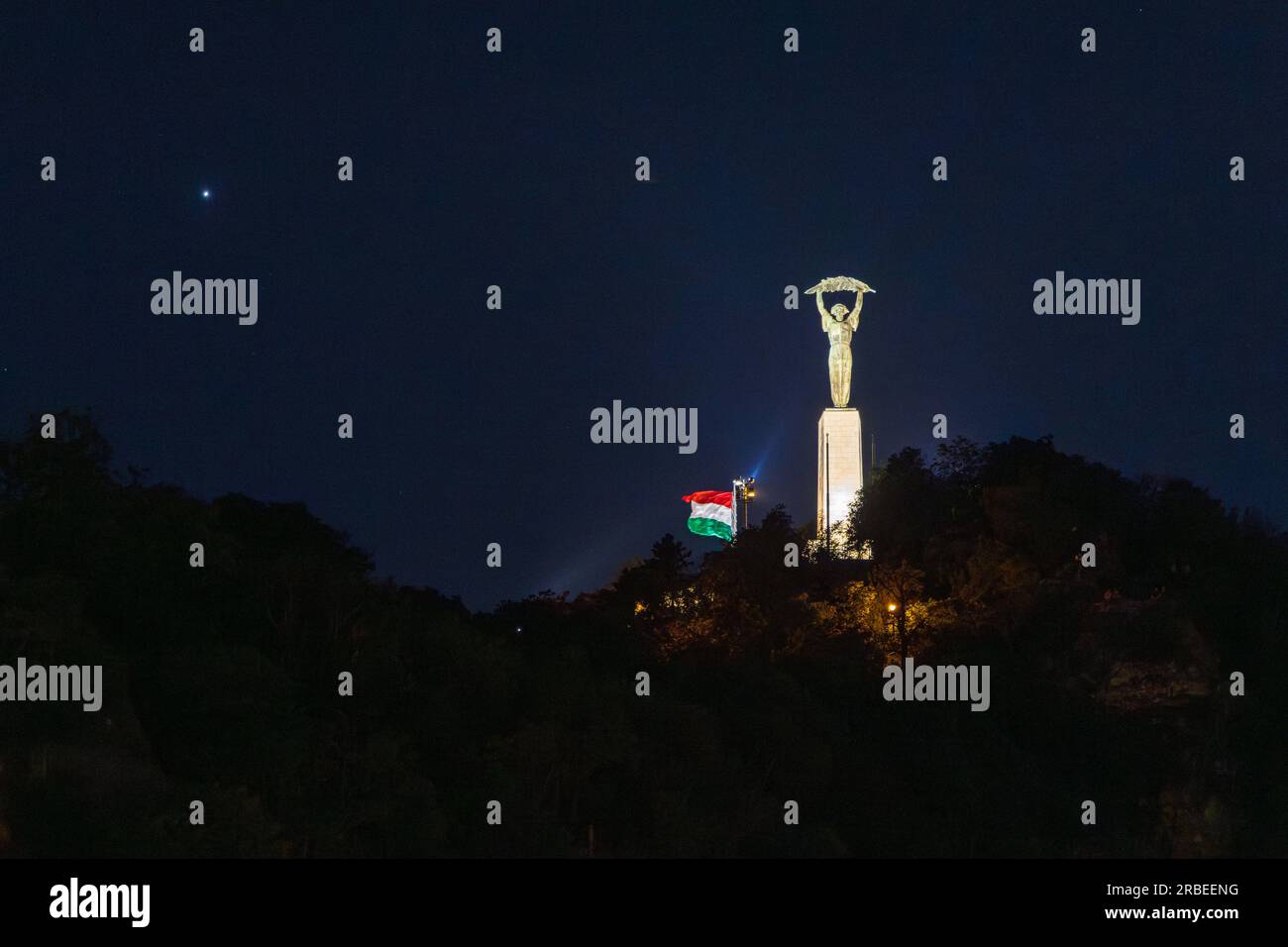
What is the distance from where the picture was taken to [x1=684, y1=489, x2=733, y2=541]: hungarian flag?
69.4m

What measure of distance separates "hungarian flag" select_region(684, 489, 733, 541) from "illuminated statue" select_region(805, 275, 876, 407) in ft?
22.9

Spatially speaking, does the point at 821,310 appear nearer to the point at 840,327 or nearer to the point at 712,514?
the point at 840,327

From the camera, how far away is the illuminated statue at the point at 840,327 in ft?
216

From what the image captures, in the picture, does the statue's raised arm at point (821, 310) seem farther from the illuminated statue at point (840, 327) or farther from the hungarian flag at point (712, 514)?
the hungarian flag at point (712, 514)

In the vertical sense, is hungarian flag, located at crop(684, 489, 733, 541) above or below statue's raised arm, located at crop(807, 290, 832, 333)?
below

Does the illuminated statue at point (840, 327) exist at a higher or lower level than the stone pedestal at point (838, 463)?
higher

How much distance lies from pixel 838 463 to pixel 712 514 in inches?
337

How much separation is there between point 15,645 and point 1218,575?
33.8 metres

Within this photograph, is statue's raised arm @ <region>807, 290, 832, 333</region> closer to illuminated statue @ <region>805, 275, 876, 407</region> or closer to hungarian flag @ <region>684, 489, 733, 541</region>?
illuminated statue @ <region>805, 275, 876, 407</region>

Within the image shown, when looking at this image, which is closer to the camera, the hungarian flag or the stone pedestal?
the stone pedestal

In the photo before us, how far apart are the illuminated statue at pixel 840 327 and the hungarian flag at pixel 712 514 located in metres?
6.96

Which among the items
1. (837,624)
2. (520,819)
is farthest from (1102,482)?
(520,819)

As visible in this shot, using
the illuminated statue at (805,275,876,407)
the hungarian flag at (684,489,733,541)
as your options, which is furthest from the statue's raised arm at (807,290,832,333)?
the hungarian flag at (684,489,733,541)

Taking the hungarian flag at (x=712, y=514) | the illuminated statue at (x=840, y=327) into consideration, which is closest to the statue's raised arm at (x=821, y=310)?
the illuminated statue at (x=840, y=327)
